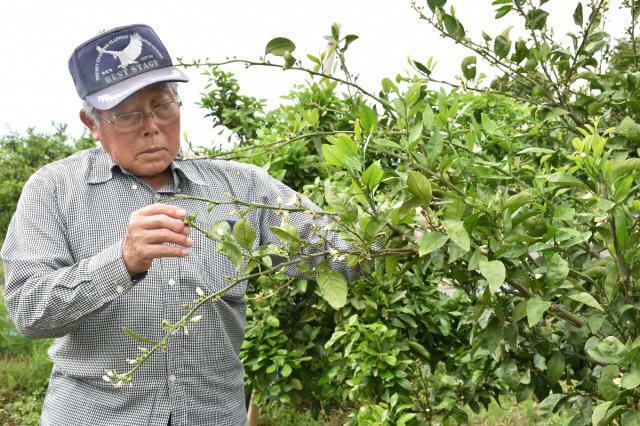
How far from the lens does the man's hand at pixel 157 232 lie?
1682mm

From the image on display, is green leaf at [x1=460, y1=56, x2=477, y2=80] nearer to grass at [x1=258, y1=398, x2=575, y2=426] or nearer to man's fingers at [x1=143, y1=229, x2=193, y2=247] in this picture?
man's fingers at [x1=143, y1=229, x2=193, y2=247]

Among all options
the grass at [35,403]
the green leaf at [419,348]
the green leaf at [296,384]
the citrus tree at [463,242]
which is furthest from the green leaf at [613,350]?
the grass at [35,403]

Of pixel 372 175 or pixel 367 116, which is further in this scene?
pixel 367 116

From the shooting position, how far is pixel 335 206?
1379 mm

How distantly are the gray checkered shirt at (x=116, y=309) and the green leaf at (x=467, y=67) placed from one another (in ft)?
1.79

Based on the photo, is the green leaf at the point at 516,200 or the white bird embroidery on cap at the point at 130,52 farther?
the white bird embroidery on cap at the point at 130,52

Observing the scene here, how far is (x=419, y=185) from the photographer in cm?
132

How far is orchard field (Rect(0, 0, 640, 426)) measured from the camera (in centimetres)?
142

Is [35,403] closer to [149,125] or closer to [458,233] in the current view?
[149,125]

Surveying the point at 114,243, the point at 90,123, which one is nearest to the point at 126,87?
the point at 90,123

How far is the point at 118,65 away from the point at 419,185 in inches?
48.4

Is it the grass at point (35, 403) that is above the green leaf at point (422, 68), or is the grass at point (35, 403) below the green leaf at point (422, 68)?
below

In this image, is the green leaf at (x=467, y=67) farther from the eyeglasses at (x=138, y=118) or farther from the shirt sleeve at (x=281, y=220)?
the eyeglasses at (x=138, y=118)

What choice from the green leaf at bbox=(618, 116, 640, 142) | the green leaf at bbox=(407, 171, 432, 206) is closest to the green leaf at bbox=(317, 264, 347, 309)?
the green leaf at bbox=(407, 171, 432, 206)
